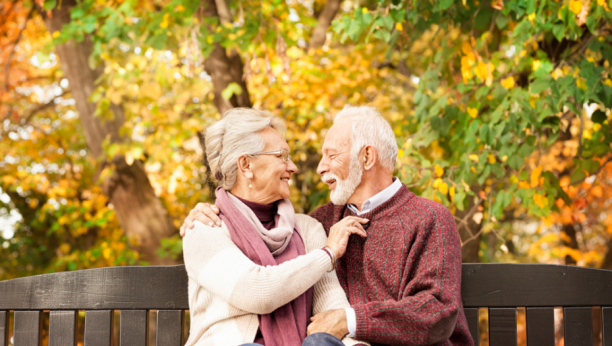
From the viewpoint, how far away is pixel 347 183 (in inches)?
91.3

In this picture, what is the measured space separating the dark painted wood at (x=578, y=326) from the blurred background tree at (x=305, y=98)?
0.86m

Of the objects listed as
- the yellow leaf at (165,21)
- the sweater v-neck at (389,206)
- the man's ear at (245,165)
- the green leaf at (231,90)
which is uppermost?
the yellow leaf at (165,21)

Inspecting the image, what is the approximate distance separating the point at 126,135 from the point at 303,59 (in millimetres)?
1936

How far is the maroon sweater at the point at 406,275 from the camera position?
6.46ft

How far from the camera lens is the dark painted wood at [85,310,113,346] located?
2.46 m

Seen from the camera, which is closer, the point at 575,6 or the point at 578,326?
the point at 578,326

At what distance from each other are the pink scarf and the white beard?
23 cm

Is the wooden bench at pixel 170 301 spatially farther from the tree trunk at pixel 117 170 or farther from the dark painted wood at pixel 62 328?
the tree trunk at pixel 117 170

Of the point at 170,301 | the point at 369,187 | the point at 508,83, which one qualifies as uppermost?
the point at 508,83

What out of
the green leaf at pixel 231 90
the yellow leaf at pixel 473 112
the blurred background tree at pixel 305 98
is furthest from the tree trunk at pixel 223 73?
the yellow leaf at pixel 473 112

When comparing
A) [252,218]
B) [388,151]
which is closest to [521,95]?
[388,151]

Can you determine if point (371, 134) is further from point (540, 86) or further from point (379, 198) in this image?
point (540, 86)

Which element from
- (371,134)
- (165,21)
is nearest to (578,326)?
(371,134)

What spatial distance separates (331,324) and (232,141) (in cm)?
90
